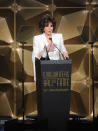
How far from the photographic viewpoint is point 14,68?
229 inches

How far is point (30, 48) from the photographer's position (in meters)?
5.85

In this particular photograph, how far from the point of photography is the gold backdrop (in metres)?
5.80

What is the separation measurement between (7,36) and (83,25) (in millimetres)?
1475

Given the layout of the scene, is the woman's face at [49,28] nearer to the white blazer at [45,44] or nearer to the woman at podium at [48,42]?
the woman at podium at [48,42]

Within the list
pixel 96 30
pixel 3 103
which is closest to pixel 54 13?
pixel 96 30

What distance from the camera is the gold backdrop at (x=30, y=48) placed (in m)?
5.80

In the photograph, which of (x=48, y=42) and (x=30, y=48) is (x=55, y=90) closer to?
(x=48, y=42)

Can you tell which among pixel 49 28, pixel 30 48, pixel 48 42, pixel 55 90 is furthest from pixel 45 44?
pixel 30 48

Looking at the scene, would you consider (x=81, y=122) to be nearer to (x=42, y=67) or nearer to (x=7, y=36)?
(x=42, y=67)

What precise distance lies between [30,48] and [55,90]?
2.02m

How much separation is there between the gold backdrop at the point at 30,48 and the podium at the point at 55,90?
5.90 feet

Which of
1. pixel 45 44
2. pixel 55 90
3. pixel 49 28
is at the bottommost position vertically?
pixel 55 90

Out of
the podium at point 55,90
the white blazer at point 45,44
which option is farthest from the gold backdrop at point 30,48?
the podium at point 55,90

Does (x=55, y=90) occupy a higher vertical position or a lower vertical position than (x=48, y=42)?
lower
